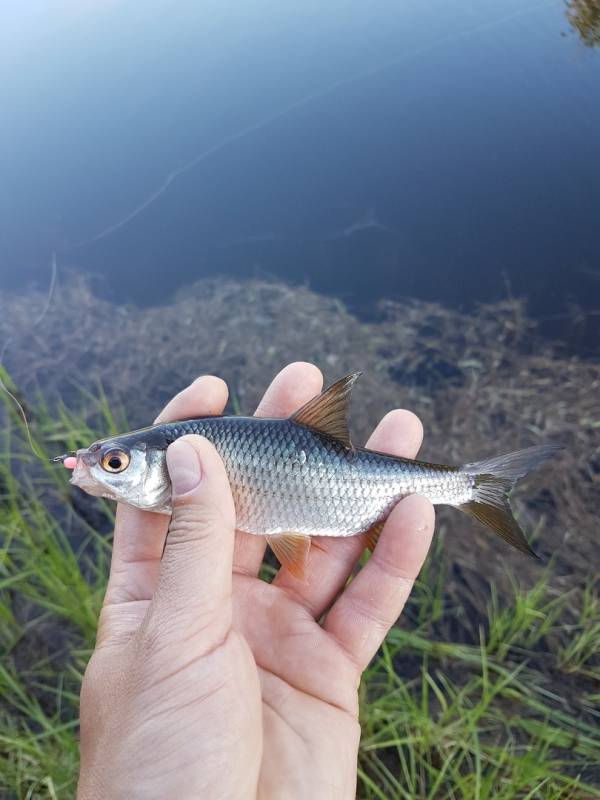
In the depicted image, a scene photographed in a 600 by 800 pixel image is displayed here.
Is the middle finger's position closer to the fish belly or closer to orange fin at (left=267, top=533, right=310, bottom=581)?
orange fin at (left=267, top=533, right=310, bottom=581)

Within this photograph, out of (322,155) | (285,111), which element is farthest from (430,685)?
(285,111)

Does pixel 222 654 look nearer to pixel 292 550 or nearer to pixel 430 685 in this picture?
pixel 292 550

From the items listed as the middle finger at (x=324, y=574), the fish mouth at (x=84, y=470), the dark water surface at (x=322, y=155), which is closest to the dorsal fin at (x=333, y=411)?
the middle finger at (x=324, y=574)

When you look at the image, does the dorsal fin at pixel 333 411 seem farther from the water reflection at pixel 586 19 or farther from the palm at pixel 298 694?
the water reflection at pixel 586 19

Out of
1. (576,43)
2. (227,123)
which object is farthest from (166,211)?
(576,43)

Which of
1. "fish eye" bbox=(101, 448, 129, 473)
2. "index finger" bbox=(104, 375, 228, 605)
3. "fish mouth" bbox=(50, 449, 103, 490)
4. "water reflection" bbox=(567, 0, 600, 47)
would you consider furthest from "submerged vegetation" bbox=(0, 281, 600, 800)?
"water reflection" bbox=(567, 0, 600, 47)

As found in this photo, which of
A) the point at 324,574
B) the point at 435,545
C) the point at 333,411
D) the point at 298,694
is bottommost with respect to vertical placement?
the point at 435,545
